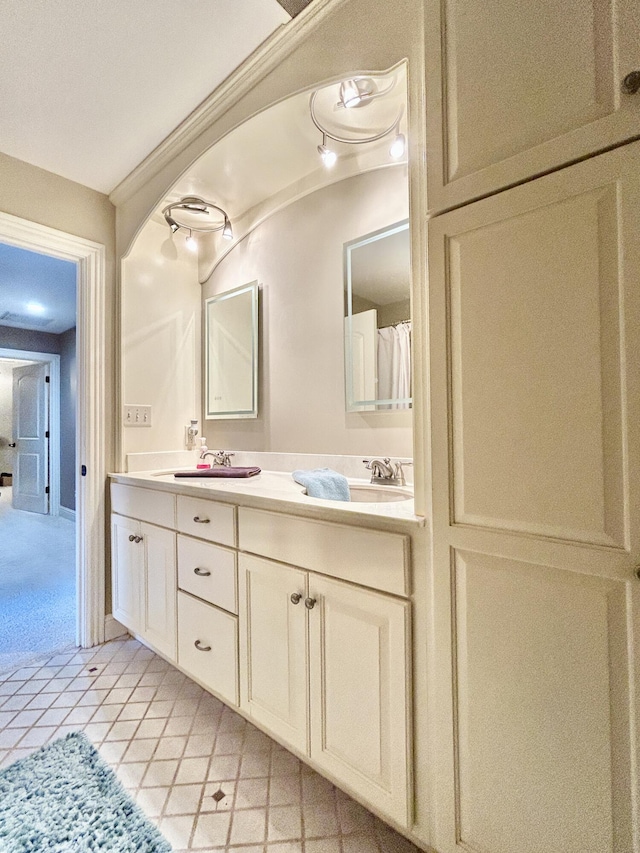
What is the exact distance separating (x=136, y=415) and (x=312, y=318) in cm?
115

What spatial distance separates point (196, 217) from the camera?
7.09 feet

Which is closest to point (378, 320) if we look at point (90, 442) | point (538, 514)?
point (538, 514)

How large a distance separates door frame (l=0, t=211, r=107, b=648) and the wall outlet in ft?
0.39

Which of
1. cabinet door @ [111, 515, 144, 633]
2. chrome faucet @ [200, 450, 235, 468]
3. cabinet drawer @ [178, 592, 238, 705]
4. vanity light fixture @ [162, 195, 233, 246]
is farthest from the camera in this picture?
chrome faucet @ [200, 450, 235, 468]

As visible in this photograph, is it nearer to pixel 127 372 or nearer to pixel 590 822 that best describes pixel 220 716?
pixel 590 822

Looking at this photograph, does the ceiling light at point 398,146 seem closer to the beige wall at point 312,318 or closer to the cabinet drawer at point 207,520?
the beige wall at point 312,318

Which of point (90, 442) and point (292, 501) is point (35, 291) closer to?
point (90, 442)

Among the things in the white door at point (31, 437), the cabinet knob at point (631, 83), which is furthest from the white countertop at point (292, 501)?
the white door at point (31, 437)

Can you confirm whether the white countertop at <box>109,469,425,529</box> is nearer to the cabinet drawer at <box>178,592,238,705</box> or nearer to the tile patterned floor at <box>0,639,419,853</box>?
the cabinet drawer at <box>178,592,238,705</box>

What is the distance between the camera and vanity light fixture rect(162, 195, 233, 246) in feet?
6.70

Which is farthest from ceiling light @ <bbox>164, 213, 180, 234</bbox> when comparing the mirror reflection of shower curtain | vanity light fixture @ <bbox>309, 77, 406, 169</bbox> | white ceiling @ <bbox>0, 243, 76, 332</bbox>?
the mirror reflection of shower curtain

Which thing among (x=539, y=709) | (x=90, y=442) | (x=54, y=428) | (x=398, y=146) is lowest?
(x=539, y=709)

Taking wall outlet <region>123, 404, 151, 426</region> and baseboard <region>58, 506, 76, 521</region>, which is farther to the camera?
baseboard <region>58, 506, 76, 521</region>

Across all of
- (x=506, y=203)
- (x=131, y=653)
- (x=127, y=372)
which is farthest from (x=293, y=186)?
(x=131, y=653)
